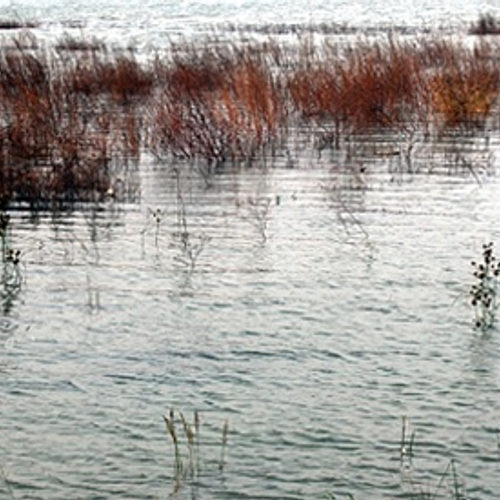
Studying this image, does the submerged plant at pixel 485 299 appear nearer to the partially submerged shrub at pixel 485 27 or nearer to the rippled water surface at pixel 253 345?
the rippled water surface at pixel 253 345

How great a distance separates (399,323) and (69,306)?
81.7 inches

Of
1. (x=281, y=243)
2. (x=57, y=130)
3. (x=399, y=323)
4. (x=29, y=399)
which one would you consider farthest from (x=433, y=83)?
(x=29, y=399)

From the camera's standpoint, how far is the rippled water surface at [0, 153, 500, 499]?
5.82m

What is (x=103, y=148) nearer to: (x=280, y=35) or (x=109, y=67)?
(x=109, y=67)

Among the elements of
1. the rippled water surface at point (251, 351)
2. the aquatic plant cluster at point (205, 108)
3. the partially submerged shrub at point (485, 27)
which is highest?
the partially submerged shrub at point (485, 27)

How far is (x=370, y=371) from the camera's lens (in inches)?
278

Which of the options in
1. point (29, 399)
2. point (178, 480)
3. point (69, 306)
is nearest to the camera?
point (178, 480)

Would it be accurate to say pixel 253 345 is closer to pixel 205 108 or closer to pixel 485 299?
pixel 485 299

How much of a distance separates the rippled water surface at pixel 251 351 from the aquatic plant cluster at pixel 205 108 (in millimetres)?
1284

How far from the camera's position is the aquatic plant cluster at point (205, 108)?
12789 mm

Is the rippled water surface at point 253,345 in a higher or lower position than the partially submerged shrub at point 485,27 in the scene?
lower

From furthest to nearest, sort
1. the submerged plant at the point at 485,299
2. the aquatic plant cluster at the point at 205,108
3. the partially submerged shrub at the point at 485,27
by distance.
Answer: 1. the partially submerged shrub at the point at 485,27
2. the aquatic plant cluster at the point at 205,108
3. the submerged plant at the point at 485,299

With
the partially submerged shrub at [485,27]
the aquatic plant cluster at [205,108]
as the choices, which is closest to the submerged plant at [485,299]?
the aquatic plant cluster at [205,108]

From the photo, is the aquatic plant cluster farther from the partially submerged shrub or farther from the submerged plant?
the partially submerged shrub
